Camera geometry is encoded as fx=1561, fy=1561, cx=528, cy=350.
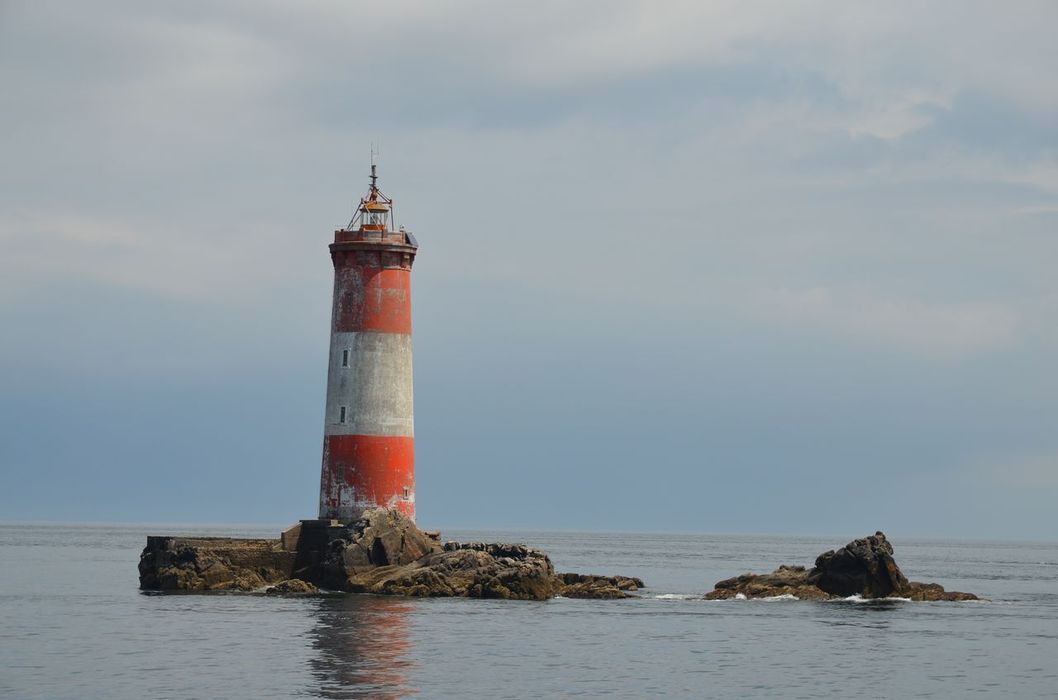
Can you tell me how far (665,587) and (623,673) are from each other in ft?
111

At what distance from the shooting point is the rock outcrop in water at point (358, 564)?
163 feet

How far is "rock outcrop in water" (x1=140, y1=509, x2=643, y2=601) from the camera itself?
49594 mm

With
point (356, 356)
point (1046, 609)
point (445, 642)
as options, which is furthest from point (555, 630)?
point (1046, 609)

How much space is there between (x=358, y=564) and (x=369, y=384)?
5783mm

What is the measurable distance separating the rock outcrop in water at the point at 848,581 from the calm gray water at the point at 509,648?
1306 mm

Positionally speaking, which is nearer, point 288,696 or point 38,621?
point 288,696

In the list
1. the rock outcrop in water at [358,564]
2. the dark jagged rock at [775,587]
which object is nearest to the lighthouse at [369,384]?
the rock outcrop in water at [358,564]

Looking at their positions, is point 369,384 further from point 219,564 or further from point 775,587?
point 775,587

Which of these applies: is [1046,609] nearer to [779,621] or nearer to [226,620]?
[779,621]

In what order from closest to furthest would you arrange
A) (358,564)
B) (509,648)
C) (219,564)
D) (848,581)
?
(509,648)
(358,564)
(219,564)
(848,581)

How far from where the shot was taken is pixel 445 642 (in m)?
39.7

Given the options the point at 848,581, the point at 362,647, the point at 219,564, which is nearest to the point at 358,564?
the point at 219,564

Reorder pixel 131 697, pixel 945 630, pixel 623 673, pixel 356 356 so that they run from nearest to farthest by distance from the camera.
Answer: pixel 131 697 → pixel 623 673 → pixel 945 630 → pixel 356 356

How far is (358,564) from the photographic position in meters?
49.5
